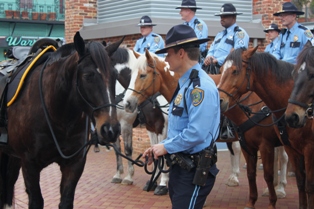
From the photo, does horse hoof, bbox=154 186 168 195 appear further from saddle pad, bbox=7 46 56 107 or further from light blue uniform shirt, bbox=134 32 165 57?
saddle pad, bbox=7 46 56 107

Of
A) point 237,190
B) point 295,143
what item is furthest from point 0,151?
point 237,190

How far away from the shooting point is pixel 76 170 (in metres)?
4.80

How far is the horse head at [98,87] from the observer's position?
13.4ft

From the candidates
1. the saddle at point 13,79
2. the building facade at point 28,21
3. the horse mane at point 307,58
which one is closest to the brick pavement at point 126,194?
the saddle at point 13,79

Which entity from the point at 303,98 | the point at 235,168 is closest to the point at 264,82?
the point at 303,98

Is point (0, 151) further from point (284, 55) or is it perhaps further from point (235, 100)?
point (284, 55)

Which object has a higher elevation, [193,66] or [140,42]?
[193,66]

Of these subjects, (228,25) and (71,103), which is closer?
(71,103)

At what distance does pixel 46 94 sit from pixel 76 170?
810 mm

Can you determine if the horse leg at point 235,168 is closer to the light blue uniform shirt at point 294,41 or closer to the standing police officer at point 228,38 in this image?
the standing police officer at point 228,38

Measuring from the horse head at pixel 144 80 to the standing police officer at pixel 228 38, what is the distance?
3.59 feet

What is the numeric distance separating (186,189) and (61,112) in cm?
173

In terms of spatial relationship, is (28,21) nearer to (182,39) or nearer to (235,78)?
(235,78)

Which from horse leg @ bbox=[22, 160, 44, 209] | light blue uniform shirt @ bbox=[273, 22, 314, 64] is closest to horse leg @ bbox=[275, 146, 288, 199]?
light blue uniform shirt @ bbox=[273, 22, 314, 64]
